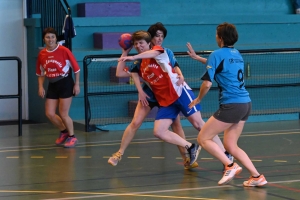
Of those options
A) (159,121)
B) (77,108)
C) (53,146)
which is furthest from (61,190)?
(77,108)

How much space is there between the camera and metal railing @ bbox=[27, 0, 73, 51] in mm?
13289

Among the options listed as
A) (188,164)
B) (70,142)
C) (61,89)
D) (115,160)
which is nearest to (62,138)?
(70,142)

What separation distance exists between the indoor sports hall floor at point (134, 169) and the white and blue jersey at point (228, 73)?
945 mm

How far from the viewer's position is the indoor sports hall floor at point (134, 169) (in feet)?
23.6

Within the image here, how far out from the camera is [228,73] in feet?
23.7

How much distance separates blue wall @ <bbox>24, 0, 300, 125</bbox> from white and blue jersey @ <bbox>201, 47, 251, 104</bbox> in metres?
6.03

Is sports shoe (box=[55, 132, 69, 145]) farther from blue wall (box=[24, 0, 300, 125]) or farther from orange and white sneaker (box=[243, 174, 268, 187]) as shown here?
orange and white sneaker (box=[243, 174, 268, 187])

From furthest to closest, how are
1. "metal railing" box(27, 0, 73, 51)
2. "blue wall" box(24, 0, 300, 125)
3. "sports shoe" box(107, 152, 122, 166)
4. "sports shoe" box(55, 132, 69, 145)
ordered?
1. "blue wall" box(24, 0, 300, 125)
2. "metal railing" box(27, 0, 73, 51)
3. "sports shoe" box(55, 132, 69, 145)
4. "sports shoe" box(107, 152, 122, 166)

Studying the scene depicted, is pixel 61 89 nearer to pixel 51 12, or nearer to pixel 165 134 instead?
pixel 165 134

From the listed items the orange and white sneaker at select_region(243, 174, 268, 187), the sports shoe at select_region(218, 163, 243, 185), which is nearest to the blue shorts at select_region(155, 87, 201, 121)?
the sports shoe at select_region(218, 163, 243, 185)

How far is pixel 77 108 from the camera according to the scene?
1303cm

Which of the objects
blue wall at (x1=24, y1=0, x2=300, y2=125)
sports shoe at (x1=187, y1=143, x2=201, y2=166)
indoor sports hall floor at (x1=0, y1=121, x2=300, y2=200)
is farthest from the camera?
blue wall at (x1=24, y1=0, x2=300, y2=125)

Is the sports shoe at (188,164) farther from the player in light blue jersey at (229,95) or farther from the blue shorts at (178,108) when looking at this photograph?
the player in light blue jersey at (229,95)

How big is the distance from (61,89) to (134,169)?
247 centimetres
